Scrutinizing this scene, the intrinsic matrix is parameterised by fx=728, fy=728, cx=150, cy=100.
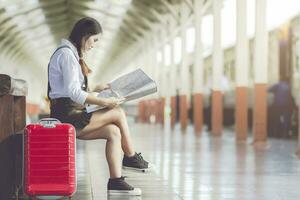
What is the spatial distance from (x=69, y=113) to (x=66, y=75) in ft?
0.88

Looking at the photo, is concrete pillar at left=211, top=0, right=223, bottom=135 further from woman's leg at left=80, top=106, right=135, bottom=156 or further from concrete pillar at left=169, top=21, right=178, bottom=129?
woman's leg at left=80, top=106, right=135, bottom=156

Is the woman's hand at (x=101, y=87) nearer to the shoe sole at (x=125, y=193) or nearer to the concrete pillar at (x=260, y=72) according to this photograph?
the shoe sole at (x=125, y=193)

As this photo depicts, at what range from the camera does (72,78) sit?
192 inches

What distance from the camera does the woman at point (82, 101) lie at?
4922mm

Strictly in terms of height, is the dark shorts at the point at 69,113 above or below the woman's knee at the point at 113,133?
above

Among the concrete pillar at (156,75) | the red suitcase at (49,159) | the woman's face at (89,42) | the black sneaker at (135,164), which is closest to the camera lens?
the red suitcase at (49,159)

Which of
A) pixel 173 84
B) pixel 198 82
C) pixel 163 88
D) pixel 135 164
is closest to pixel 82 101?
pixel 135 164

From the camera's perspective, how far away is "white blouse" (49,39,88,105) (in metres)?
4.88

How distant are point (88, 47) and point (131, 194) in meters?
1.08

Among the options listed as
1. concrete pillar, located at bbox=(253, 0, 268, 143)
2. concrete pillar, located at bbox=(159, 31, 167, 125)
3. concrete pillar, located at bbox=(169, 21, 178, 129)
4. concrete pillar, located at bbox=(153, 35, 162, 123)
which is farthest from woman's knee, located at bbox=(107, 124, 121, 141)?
concrete pillar, located at bbox=(153, 35, 162, 123)

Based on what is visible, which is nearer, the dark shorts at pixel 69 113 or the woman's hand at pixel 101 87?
the dark shorts at pixel 69 113

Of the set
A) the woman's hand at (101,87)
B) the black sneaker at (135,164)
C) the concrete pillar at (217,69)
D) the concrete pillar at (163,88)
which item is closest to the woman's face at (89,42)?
the woman's hand at (101,87)

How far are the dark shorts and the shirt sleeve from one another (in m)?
0.11

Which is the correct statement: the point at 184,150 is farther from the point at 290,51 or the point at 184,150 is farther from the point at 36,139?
the point at 36,139
